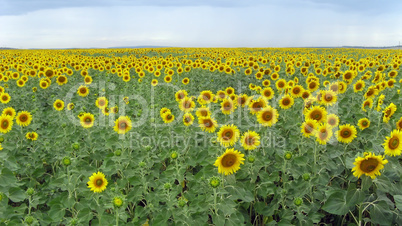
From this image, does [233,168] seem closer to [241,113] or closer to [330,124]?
[330,124]

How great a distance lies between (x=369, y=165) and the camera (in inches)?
101

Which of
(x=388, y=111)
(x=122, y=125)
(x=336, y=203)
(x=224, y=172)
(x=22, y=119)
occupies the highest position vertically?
(x=388, y=111)

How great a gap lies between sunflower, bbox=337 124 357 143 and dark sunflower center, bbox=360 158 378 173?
3.54 feet

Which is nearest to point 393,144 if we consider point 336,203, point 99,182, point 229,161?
point 336,203

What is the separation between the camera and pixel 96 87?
11375 millimetres

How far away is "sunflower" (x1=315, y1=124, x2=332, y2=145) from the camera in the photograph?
3574 millimetres

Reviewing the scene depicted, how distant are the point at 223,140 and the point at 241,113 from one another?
6.63 ft

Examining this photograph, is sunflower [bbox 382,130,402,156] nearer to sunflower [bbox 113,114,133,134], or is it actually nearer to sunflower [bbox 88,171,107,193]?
sunflower [bbox 88,171,107,193]

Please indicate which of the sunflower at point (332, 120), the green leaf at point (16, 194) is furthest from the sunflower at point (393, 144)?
the green leaf at point (16, 194)

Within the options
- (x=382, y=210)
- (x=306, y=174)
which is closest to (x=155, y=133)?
(x=306, y=174)

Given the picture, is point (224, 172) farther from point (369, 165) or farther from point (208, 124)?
point (369, 165)

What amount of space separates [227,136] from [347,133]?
155cm

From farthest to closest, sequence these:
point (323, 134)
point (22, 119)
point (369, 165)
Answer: point (22, 119) < point (323, 134) < point (369, 165)

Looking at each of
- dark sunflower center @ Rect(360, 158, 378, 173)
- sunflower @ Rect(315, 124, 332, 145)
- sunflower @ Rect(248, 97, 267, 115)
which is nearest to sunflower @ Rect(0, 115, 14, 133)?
sunflower @ Rect(248, 97, 267, 115)
